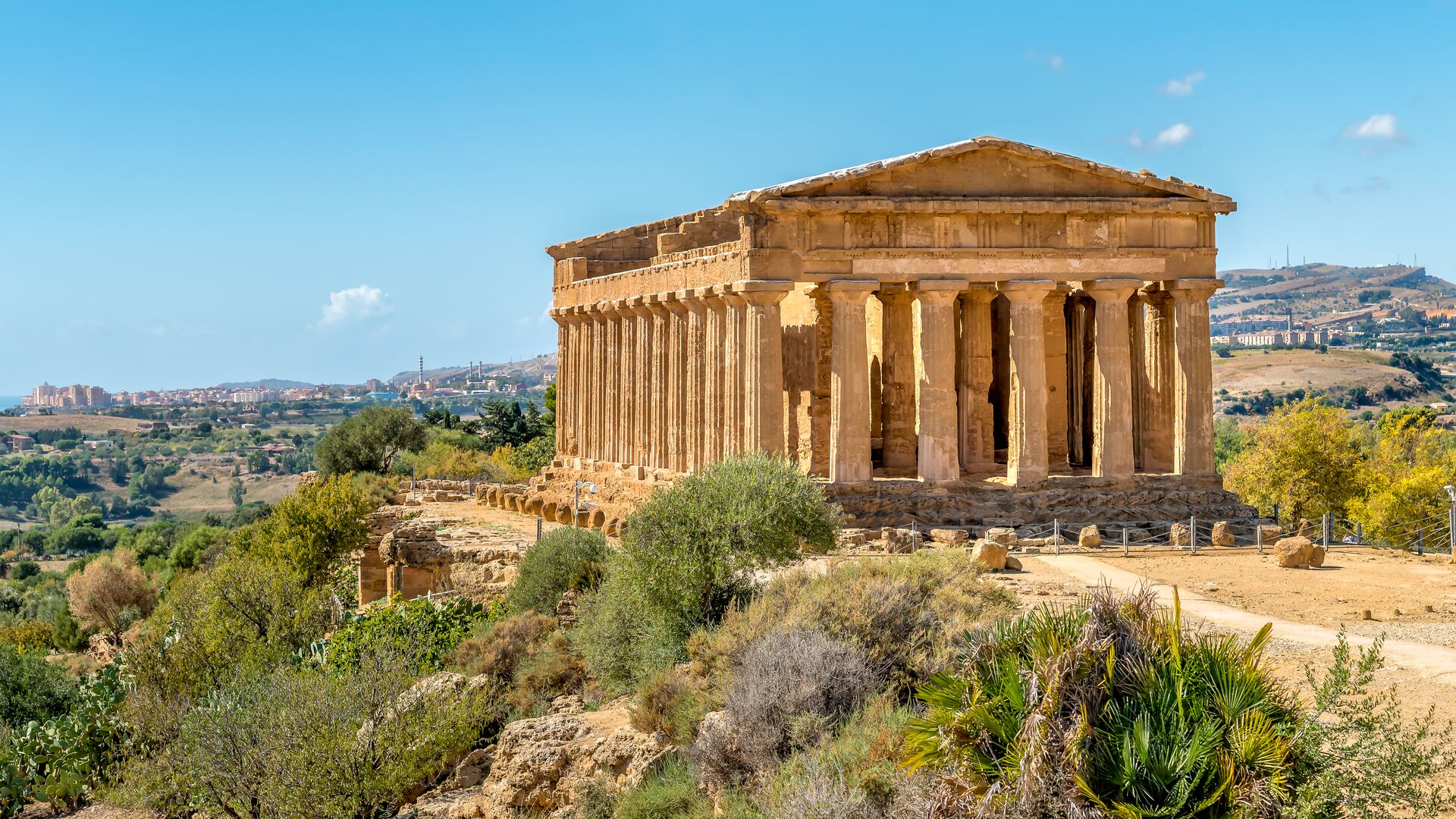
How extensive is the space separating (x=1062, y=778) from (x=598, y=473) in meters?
29.5

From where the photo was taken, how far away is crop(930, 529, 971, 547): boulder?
27.0m

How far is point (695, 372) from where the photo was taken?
33.6 m

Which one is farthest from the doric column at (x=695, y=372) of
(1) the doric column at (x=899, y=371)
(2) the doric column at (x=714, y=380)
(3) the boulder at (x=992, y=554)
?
(3) the boulder at (x=992, y=554)

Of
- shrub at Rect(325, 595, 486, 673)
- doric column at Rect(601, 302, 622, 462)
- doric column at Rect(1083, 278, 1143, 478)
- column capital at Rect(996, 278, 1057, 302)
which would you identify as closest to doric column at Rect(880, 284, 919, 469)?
column capital at Rect(996, 278, 1057, 302)

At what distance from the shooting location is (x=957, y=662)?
1421 centimetres

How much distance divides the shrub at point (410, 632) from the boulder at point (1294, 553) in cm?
1437

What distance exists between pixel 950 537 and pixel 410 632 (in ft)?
32.7

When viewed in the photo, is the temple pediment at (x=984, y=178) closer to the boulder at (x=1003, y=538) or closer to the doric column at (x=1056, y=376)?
the doric column at (x=1056, y=376)

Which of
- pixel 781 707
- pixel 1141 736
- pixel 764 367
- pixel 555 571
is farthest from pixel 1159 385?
pixel 1141 736

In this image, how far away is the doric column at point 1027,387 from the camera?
99.6 ft

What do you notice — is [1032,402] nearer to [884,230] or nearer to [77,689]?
[884,230]

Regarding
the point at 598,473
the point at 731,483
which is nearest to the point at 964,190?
the point at 731,483

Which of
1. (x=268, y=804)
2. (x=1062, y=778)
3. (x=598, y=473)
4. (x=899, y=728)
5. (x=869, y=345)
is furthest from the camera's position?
(x=598, y=473)

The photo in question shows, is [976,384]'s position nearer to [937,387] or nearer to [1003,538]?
[937,387]
